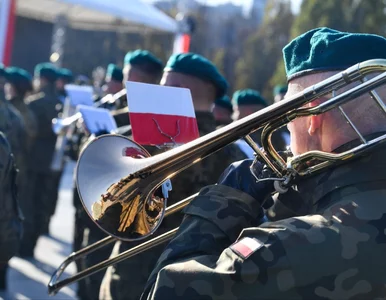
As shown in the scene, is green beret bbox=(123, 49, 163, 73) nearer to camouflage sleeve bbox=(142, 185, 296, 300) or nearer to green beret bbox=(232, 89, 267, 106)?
green beret bbox=(232, 89, 267, 106)

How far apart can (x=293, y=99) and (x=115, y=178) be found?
60cm

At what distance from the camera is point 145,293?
4.86ft

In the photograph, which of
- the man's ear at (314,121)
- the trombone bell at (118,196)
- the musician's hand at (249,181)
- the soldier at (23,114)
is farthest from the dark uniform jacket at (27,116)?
the man's ear at (314,121)

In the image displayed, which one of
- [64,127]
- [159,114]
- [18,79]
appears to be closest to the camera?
[159,114]

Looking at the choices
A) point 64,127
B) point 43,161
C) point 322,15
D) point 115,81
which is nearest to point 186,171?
point 64,127

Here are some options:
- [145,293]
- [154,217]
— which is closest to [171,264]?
[145,293]

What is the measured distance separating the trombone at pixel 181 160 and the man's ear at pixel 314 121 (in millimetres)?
40

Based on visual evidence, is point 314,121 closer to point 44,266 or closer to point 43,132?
point 44,266

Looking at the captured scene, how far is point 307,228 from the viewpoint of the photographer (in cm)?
134

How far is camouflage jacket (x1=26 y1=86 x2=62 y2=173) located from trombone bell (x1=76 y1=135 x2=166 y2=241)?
16.3ft

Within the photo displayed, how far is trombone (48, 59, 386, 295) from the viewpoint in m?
1.43

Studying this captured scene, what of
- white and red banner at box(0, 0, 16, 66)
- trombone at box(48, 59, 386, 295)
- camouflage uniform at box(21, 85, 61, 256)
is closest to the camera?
trombone at box(48, 59, 386, 295)

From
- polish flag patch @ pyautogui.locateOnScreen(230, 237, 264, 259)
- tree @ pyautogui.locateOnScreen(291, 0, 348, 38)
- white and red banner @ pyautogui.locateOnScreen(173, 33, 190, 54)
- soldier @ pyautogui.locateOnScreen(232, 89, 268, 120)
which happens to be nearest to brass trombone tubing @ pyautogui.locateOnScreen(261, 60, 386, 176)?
polish flag patch @ pyautogui.locateOnScreen(230, 237, 264, 259)

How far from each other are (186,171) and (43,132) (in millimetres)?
4415
